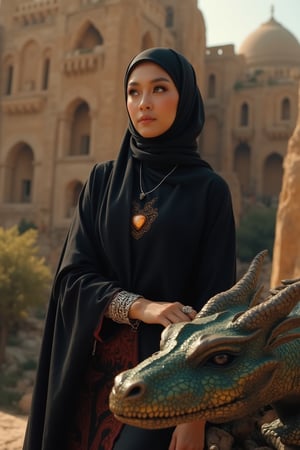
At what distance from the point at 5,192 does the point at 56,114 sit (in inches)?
182

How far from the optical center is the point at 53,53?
83.8 feet

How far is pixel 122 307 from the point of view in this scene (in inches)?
79.7

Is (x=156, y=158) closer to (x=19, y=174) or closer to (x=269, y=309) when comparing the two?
(x=269, y=309)

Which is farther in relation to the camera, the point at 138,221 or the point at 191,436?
the point at 138,221

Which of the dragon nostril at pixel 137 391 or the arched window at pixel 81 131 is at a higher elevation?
the arched window at pixel 81 131

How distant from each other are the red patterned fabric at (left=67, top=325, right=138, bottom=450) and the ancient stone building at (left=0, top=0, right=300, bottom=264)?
21188mm

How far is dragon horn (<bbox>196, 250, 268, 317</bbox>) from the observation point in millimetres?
1636

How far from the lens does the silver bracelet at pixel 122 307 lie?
202 cm

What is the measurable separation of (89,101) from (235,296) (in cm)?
2348

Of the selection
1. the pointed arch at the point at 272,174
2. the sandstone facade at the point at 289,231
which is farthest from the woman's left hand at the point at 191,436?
the pointed arch at the point at 272,174

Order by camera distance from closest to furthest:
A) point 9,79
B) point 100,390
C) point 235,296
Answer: point 235,296, point 100,390, point 9,79

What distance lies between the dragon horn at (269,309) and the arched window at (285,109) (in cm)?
3112

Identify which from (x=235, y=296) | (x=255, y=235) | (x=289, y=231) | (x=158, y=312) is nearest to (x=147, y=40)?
(x=255, y=235)

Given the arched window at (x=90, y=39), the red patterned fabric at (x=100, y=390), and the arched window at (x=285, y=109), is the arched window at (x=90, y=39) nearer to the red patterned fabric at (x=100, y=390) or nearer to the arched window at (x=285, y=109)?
the arched window at (x=285, y=109)
